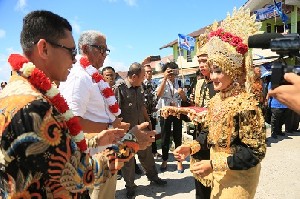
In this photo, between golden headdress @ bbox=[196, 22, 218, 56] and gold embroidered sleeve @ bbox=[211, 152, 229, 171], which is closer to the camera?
gold embroidered sleeve @ bbox=[211, 152, 229, 171]

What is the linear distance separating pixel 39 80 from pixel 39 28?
310 millimetres

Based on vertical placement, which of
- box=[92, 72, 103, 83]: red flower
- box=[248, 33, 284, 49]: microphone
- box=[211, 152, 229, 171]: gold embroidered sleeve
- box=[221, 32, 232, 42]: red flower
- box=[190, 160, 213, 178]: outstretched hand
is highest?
box=[221, 32, 232, 42]: red flower

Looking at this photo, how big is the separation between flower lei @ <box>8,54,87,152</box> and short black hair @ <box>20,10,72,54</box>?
0.32 ft

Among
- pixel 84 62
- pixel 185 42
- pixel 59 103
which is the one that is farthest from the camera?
pixel 185 42

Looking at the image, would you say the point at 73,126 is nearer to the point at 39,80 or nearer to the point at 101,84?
the point at 39,80

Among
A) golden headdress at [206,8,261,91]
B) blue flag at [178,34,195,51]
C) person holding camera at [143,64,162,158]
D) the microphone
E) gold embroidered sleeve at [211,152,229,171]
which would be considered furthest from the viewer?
blue flag at [178,34,195,51]

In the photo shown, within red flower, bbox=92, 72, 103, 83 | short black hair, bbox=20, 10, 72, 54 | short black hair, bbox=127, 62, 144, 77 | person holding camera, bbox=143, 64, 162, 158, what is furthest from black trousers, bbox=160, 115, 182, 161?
short black hair, bbox=20, 10, 72, 54

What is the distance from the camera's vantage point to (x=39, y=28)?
1.72 meters

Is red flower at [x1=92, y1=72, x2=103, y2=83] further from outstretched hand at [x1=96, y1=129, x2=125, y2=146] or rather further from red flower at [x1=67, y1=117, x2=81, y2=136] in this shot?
red flower at [x1=67, y1=117, x2=81, y2=136]

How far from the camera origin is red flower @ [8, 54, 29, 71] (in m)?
1.69

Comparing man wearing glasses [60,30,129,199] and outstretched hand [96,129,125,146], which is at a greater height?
man wearing glasses [60,30,129,199]

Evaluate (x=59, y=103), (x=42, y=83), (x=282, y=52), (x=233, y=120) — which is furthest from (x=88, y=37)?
(x=282, y=52)

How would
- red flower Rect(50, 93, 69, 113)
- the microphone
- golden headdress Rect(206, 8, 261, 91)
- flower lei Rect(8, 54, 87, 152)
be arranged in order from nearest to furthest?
the microphone → flower lei Rect(8, 54, 87, 152) → red flower Rect(50, 93, 69, 113) → golden headdress Rect(206, 8, 261, 91)

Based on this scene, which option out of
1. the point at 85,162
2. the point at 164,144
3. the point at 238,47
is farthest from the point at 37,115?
the point at 164,144
